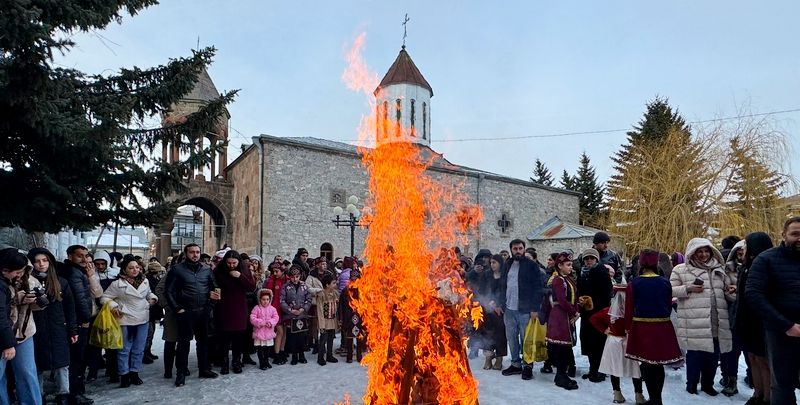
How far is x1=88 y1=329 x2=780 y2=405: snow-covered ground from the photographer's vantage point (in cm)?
618

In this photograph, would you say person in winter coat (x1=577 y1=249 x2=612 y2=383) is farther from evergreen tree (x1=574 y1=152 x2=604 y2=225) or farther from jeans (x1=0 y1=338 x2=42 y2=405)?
evergreen tree (x1=574 y1=152 x2=604 y2=225)

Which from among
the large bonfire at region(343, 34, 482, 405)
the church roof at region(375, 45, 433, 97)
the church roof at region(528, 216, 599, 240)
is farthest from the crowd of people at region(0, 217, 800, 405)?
the church roof at region(375, 45, 433, 97)

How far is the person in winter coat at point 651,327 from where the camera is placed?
17.5ft

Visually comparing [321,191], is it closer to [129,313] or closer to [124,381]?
[129,313]

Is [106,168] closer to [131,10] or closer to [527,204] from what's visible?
[131,10]

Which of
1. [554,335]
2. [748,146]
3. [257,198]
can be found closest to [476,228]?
[257,198]

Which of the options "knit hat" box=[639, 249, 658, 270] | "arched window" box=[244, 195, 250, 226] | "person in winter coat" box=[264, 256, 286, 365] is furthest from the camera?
"arched window" box=[244, 195, 250, 226]

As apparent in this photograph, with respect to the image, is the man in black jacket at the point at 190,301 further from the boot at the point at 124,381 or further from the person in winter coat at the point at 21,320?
the person in winter coat at the point at 21,320

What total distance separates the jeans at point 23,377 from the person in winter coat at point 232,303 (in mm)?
2973

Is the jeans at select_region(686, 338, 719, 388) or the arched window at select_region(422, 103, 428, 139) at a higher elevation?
the arched window at select_region(422, 103, 428, 139)

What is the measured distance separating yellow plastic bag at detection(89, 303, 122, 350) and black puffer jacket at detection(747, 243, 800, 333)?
7673mm

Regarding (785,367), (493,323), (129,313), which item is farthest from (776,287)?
(129,313)

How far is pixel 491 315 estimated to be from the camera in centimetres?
845

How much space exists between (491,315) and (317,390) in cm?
326
